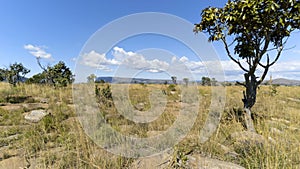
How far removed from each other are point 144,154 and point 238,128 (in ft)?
7.73

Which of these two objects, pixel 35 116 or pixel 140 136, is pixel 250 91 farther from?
pixel 35 116

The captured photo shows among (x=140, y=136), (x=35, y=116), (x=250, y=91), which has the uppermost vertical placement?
(x=250, y=91)

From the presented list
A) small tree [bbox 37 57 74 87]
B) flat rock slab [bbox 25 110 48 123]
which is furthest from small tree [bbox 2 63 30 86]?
flat rock slab [bbox 25 110 48 123]

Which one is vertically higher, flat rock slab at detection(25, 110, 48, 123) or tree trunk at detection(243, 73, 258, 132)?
tree trunk at detection(243, 73, 258, 132)

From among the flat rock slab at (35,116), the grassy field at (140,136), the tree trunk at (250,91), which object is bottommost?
the grassy field at (140,136)

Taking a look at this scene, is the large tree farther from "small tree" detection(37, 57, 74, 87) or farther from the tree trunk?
"small tree" detection(37, 57, 74, 87)

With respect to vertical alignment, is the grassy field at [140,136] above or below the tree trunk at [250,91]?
below

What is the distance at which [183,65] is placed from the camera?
17.8 feet

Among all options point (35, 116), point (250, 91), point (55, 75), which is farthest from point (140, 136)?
point (55, 75)

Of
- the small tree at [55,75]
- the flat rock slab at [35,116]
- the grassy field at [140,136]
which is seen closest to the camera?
the grassy field at [140,136]

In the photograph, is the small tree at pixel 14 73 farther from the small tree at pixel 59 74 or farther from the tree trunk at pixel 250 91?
the tree trunk at pixel 250 91

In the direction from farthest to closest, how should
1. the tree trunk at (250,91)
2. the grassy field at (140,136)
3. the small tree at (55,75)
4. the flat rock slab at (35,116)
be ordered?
1. the small tree at (55,75)
2. the flat rock slab at (35,116)
3. the tree trunk at (250,91)
4. the grassy field at (140,136)

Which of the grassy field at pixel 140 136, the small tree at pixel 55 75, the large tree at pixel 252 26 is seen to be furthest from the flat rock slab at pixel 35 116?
the small tree at pixel 55 75

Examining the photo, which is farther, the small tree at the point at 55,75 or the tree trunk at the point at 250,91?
the small tree at the point at 55,75
